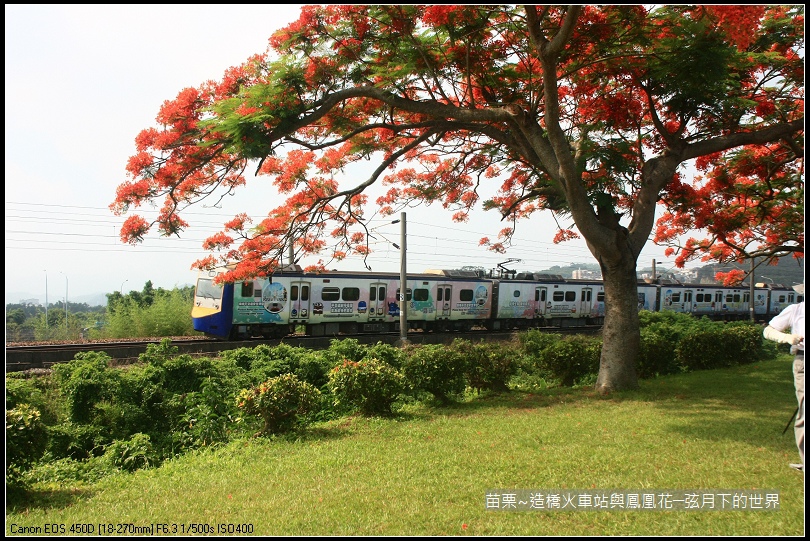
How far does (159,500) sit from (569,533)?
3154 millimetres

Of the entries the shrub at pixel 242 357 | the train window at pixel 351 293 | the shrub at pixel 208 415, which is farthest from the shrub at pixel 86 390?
the train window at pixel 351 293

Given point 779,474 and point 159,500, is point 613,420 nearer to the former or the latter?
point 779,474

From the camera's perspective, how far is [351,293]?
20.2 m

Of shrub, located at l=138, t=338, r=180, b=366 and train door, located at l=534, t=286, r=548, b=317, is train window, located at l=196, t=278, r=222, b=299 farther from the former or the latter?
train door, located at l=534, t=286, r=548, b=317

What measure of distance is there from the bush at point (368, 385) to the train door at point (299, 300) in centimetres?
1108

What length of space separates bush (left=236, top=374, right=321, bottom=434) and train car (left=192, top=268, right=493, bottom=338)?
10.7 metres

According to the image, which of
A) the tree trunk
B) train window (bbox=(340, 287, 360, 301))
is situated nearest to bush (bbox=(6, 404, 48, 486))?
the tree trunk

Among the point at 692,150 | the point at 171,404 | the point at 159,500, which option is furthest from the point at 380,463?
the point at 692,150

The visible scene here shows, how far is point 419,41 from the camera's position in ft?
27.0

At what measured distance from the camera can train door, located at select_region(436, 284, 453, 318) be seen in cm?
2245

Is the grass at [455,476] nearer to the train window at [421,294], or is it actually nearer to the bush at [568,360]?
the bush at [568,360]

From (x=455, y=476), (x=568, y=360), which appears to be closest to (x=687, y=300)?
(x=568, y=360)

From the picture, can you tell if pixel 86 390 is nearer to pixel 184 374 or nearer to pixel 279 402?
pixel 184 374

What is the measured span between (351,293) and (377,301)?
119 centimetres
